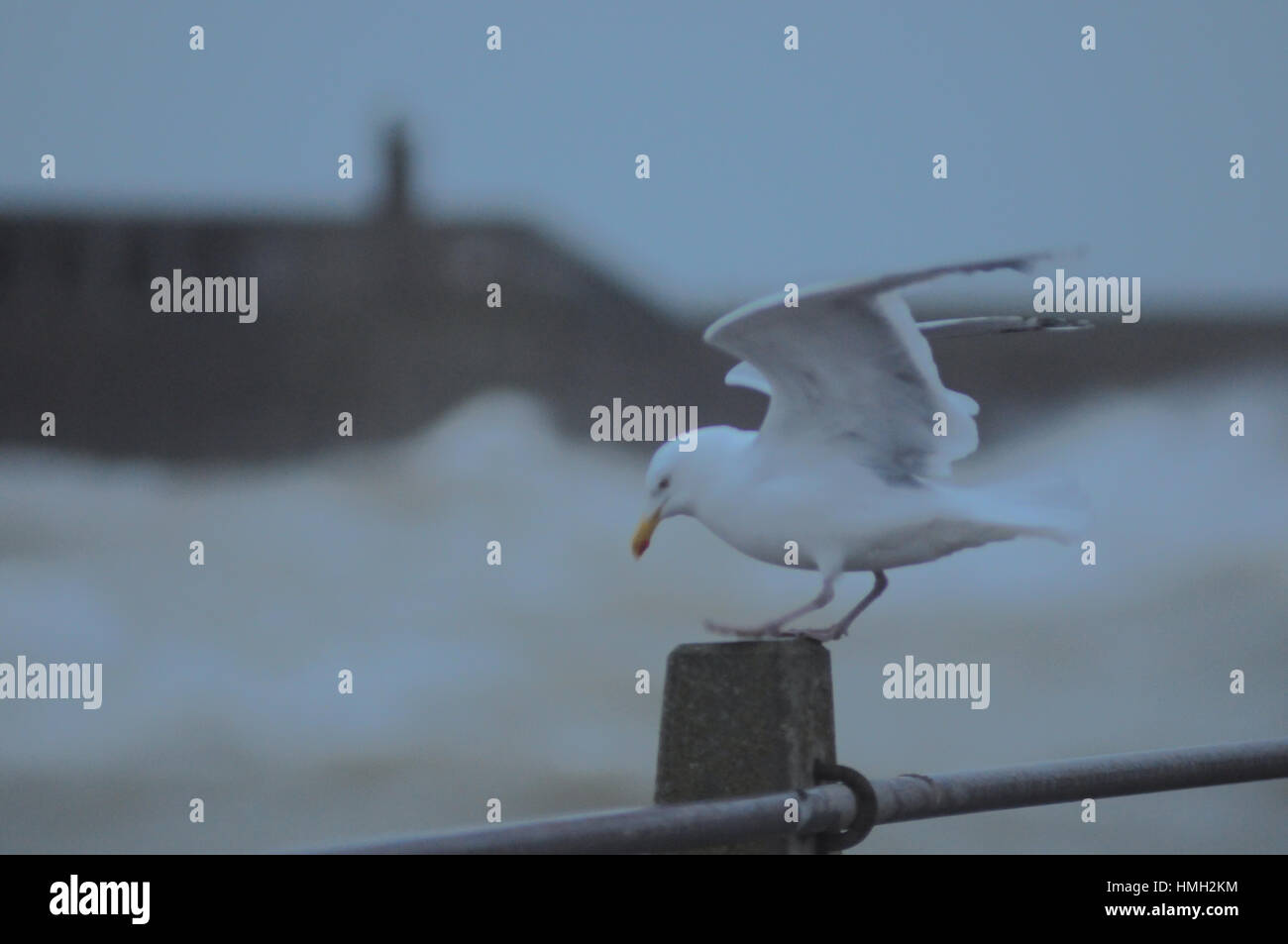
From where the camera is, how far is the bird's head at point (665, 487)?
3748 millimetres

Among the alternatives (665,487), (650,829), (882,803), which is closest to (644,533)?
(665,487)

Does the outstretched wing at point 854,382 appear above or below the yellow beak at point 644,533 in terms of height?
above

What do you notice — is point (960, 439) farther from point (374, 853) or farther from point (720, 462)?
point (374, 853)

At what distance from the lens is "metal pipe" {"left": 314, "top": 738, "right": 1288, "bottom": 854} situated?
208 cm

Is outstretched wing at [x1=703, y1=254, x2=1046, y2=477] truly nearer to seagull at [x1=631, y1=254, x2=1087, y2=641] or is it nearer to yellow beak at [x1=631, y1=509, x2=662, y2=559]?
seagull at [x1=631, y1=254, x2=1087, y2=641]

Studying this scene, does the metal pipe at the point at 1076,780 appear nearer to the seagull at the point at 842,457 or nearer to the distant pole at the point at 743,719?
the distant pole at the point at 743,719

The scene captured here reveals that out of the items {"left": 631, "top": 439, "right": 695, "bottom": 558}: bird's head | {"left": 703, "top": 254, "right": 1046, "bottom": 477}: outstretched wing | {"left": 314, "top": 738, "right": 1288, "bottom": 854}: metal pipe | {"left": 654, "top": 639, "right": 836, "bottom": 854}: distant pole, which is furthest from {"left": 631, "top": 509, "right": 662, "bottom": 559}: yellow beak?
{"left": 314, "top": 738, "right": 1288, "bottom": 854}: metal pipe

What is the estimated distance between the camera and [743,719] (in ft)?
9.56

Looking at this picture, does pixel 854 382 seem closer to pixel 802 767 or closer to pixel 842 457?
pixel 842 457

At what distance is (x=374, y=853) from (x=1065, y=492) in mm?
2217

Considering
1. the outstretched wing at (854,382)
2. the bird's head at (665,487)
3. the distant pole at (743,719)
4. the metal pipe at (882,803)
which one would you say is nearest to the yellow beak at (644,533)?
the bird's head at (665,487)

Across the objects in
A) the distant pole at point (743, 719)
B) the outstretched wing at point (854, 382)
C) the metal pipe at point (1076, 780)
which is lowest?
the metal pipe at point (1076, 780)

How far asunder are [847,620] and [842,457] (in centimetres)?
41

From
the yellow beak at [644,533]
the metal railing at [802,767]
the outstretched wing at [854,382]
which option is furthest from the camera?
the yellow beak at [644,533]
